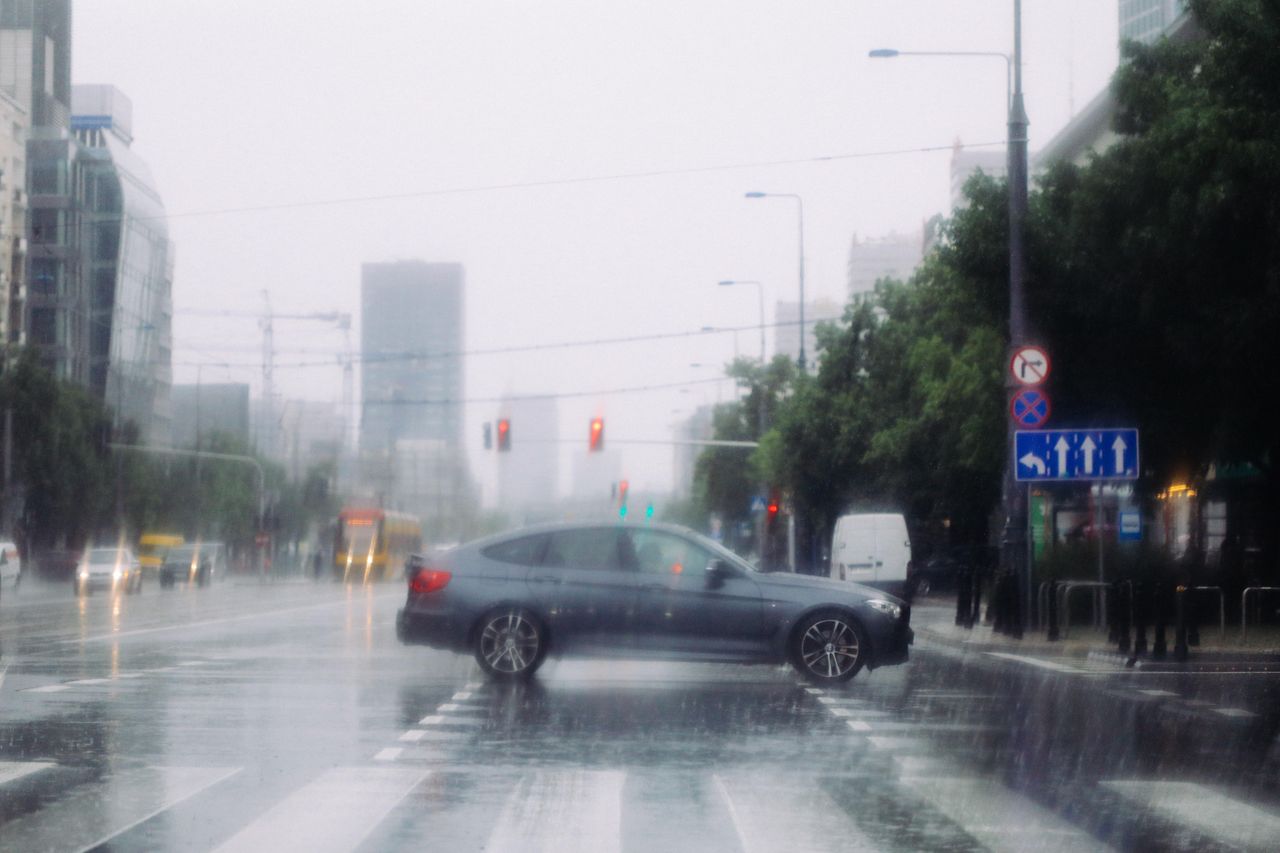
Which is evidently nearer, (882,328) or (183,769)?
(183,769)

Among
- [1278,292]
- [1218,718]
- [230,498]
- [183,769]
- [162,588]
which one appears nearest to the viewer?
[183,769]

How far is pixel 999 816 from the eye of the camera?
9.88m

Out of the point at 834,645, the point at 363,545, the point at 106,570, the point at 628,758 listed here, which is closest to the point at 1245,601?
the point at 834,645

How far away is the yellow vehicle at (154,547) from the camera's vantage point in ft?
295

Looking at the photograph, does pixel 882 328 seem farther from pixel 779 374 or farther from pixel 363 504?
pixel 363 504

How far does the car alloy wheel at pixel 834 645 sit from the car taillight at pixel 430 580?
10.9 ft

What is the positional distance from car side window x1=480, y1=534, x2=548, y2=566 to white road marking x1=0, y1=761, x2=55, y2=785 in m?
7.82

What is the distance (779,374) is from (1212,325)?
178 feet

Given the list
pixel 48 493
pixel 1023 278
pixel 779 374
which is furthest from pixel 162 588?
pixel 1023 278

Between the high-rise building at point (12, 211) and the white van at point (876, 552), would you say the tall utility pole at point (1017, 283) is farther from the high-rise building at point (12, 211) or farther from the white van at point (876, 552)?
the high-rise building at point (12, 211)

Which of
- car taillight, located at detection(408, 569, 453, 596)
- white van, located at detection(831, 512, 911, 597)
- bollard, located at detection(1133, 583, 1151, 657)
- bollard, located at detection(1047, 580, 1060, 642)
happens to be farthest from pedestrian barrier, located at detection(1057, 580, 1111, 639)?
white van, located at detection(831, 512, 911, 597)

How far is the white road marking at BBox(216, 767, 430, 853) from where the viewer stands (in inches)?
350

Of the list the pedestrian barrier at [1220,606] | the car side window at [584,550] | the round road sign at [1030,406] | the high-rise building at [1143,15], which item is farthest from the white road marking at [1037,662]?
the high-rise building at [1143,15]

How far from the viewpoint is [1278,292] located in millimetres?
27016
